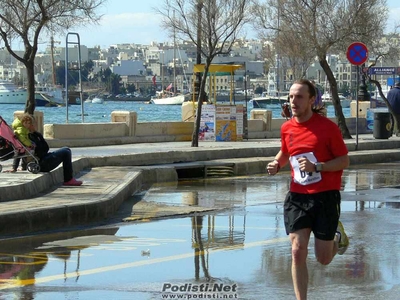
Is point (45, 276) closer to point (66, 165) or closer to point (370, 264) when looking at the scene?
point (370, 264)

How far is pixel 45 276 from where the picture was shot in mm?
9492

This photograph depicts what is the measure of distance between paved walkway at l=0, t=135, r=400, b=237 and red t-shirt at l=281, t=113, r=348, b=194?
17.1 feet

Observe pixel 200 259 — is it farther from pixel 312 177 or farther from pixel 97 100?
pixel 97 100

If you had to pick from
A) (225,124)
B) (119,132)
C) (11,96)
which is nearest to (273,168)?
(119,132)

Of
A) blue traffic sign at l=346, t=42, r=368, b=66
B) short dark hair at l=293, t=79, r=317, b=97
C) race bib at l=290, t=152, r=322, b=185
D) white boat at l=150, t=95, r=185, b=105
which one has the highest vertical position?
blue traffic sign at l=346, t=42, r=368, b=66

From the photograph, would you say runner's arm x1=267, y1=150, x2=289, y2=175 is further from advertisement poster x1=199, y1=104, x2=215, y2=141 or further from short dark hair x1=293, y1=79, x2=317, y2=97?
advertisement poster x1=199, y1=104, x2=215, y2=141

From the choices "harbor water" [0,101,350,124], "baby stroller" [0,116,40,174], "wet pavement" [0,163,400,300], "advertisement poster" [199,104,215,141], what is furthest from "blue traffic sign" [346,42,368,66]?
"harbor water" [0,101,350,124]

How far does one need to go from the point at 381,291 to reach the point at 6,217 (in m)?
5.13

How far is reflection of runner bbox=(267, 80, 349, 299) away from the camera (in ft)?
26.0

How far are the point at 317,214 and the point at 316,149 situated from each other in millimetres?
494

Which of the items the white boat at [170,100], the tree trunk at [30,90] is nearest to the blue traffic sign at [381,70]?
the tree trunk at [30,90]

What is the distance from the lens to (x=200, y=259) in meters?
10.6

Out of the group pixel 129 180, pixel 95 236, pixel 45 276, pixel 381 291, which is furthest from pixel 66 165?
pixel 381 291

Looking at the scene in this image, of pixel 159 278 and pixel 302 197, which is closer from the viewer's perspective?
pixel 302 197
